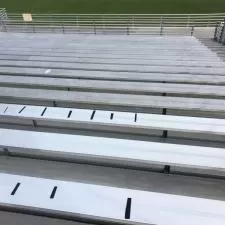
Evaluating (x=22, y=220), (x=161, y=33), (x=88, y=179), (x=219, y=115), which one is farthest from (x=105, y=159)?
(x=161, y=33)

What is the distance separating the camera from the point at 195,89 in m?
1.79

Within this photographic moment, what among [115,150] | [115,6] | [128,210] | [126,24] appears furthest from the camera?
[115,6]

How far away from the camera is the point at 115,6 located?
A: 13.7m

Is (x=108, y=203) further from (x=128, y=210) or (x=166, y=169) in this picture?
(x=166, y=169)

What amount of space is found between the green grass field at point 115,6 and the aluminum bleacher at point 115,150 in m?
11.8

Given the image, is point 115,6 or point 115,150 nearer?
point 115,150

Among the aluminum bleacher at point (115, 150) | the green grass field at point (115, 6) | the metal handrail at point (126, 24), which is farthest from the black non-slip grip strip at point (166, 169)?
the green grass field at point (115, 6)

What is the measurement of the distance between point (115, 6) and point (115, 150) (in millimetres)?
13794

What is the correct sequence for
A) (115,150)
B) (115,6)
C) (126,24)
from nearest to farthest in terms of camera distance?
(115,150)
(126,24)
(115,6)

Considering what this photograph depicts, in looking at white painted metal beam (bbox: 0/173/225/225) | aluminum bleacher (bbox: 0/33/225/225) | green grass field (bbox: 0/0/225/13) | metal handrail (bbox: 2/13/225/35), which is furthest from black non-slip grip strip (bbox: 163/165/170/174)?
green grass field (bbox: 0/0/225/13)

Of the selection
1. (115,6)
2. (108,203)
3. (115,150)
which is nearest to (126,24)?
(115,150)

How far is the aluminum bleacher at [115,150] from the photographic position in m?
0.90

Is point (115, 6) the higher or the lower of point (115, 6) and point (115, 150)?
the lower

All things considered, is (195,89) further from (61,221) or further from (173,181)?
(61,221)
